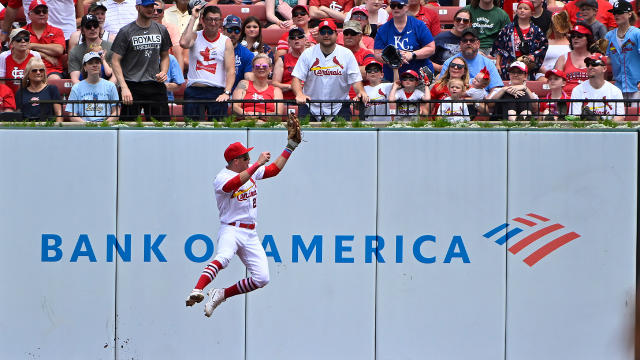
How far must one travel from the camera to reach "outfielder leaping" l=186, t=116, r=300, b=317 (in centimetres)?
1044

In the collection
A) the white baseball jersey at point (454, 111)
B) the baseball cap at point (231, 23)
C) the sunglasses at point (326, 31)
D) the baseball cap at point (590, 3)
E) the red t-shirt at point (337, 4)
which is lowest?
the white baseball jersey at point (454, 111)

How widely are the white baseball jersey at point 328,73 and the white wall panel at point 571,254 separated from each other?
188 cm

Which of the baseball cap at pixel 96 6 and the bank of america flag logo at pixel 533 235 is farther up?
the baseball cap at pixel 96 6

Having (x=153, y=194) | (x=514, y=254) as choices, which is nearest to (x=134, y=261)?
(x=153, y=194)

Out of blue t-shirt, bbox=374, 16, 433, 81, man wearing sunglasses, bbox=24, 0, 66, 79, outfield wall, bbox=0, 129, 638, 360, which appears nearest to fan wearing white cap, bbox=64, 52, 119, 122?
outfield wall, bbox=0, 129, 638, 360

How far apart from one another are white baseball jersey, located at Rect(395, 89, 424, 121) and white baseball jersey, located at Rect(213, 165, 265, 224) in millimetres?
1713

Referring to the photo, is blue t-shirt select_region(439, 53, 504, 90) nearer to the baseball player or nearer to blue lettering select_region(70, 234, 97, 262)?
the baseball player

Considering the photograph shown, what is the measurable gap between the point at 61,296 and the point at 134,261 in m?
0.83

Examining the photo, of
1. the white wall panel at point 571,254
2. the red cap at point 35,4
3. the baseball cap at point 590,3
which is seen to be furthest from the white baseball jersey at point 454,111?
the red cap at point 35,4

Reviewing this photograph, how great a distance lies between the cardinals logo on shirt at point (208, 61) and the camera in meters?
12.4

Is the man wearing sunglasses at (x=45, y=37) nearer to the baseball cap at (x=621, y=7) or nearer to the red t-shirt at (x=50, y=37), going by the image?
the red t-shirt at (x=50, y=37)

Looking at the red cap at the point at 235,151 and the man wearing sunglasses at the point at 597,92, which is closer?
the red cap at the point at 235,151

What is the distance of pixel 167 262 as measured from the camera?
11.2 meters

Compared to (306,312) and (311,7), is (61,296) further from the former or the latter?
(311,7)
